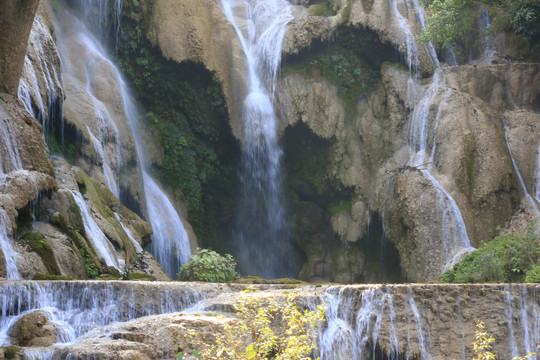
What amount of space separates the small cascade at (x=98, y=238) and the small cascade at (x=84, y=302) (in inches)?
169

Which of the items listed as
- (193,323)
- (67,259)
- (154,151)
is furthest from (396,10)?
(193,323)

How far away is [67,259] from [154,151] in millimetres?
10743

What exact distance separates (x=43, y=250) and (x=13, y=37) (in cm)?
505

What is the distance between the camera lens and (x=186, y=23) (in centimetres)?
2233

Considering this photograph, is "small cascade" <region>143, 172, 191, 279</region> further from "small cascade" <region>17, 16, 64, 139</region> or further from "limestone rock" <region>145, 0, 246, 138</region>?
"small cascade" <region>17, 16, 64, 139</region>

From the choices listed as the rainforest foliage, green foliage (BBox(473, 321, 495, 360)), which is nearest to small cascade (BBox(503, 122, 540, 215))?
the rainforest foliage

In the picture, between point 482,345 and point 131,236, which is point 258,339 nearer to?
point 482,345

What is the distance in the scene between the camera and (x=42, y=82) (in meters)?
15.5

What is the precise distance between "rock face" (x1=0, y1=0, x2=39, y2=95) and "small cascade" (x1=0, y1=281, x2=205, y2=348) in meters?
5.83

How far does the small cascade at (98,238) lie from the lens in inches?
535

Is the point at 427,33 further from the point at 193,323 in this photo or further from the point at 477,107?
the point at 193,323

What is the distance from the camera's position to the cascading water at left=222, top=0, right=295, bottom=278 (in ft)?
75.4

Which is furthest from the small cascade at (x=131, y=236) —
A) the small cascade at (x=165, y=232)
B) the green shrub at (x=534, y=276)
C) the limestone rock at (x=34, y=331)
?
the green shrub at (x=534, y=276)

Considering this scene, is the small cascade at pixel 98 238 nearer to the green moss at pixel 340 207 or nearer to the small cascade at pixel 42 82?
the small cascade at pixel 42 82
